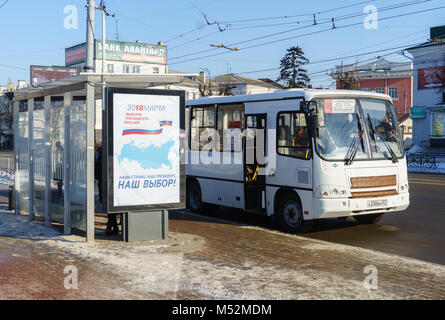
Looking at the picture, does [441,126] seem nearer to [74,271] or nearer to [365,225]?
[365,225]

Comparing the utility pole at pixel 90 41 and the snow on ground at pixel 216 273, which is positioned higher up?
the utility pole at pixel 90 41

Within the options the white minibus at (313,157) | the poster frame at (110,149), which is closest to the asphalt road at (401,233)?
the white minibus at (313,157)

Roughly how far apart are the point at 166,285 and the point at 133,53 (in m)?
78.7

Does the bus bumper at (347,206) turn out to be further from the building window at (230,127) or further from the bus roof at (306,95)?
the building window at (230,127)

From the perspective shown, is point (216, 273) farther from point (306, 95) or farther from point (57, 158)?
point (57, 158)

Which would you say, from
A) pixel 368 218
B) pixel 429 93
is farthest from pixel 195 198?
pixel 429 93

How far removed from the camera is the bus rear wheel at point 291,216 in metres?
11.2

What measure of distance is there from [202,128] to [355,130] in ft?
15.2

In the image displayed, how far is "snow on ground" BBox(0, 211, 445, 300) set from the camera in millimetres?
6668

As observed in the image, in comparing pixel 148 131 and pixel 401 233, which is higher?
pixel 148 131

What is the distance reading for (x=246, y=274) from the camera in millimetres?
7605

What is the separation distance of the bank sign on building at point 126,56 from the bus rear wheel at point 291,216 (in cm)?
6961

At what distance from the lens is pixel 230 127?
13.4 m

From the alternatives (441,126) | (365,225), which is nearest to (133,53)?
(441,126)
